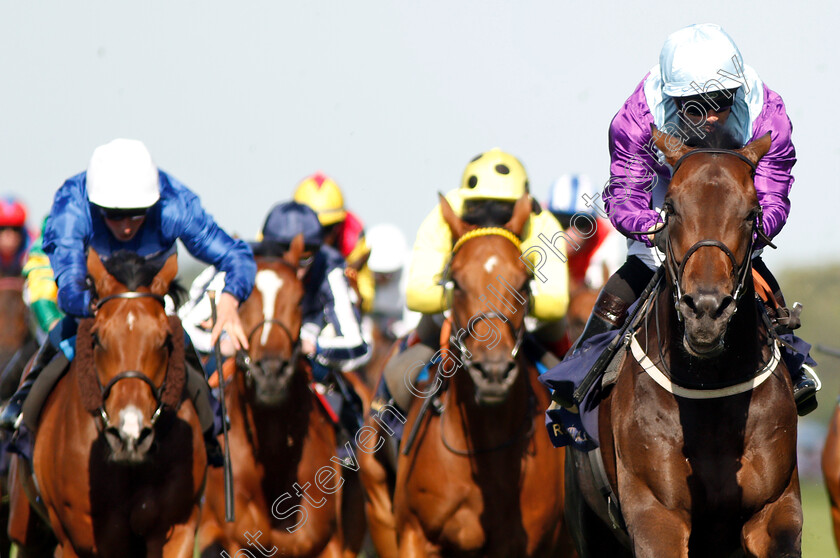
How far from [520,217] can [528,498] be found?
151 cm

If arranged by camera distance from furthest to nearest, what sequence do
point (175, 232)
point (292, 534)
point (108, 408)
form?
point (292, 534) < point (175, 232) < point (108, 408)

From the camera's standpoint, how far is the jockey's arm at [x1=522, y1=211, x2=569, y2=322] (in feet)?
24.7

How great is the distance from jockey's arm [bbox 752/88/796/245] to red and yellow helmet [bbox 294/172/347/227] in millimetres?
6312

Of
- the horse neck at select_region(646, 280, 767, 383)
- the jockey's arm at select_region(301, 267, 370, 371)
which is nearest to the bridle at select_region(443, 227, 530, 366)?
the horse neck at select_region(646, 280, 767, 383)

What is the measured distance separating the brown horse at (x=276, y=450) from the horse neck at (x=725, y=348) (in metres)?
3.39

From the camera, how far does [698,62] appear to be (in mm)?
5453

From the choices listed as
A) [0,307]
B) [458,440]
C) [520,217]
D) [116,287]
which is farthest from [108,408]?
[0,307]

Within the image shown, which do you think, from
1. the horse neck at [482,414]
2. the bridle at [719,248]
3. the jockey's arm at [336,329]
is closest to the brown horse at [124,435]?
the horse neck at [482,414]

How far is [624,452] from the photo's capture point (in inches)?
207

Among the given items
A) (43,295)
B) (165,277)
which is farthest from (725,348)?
(43,295)

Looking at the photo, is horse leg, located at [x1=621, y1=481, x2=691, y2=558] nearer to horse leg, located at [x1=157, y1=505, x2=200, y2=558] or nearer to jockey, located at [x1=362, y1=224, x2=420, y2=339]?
horse leg, located at [x1=157, y1=505, x2=200, y2=558]

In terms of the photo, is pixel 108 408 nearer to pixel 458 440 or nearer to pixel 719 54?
pixel 458 440

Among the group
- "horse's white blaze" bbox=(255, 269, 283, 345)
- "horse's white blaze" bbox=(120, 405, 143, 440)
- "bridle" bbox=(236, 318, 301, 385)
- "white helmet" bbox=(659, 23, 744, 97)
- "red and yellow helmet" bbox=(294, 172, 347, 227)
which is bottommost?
"red and yellow helmet" bbox=(294, 172, 347, 227)

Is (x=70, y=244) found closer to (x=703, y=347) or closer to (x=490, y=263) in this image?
(x=490, y=263)
